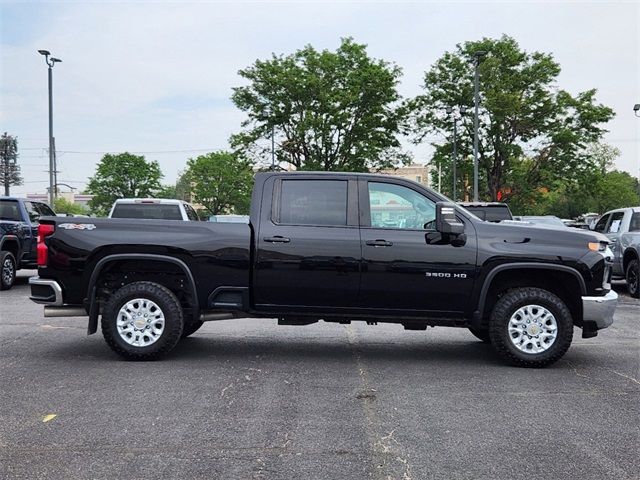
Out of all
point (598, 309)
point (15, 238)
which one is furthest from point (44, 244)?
point (15, 238)

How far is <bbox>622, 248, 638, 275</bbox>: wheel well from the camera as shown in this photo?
11875 millimetres

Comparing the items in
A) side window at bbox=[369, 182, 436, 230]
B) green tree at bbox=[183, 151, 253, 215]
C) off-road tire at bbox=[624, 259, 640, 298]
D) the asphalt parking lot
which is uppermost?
green tree at bbox=[183, 151, 253, 215]

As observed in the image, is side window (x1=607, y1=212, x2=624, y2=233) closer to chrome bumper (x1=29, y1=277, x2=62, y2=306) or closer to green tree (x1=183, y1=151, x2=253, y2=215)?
chrome bumper (x1=29, y1=277, x2=62, y2=306)

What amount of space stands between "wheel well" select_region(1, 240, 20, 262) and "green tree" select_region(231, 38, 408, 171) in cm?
1765

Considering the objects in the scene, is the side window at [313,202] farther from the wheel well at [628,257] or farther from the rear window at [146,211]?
the wheel well at [628,257]

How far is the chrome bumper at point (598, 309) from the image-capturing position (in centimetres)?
608

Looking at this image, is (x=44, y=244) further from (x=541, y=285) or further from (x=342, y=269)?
(x=541, y=285)

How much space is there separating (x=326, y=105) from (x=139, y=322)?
77.6ft

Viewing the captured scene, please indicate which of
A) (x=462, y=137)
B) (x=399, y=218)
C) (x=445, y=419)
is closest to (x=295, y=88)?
(x=462, y=137)

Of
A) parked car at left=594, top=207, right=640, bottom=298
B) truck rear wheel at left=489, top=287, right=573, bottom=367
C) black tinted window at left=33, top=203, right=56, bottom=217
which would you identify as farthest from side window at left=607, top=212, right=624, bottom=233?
black tinted window at left=33, top=203, right=56, bottom=217

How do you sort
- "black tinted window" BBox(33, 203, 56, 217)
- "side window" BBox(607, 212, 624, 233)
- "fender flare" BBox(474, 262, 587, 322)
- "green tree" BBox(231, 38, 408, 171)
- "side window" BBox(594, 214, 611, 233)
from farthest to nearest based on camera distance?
1. "green tree" BBox(231, 38, 408, 171)
2. "black tinted window" BBox(33, 203, 56, 217)
3. "side window" BBox(594, 214, 611, 233)
4. "side window" BBox(607, 212, 624, 233)
5. "fender flare" BBox(474, 262, 587, 322)

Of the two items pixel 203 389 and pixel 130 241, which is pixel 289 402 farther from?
pixel 130 241

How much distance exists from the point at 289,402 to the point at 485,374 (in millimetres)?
2129

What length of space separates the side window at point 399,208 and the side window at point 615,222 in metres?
8.25
